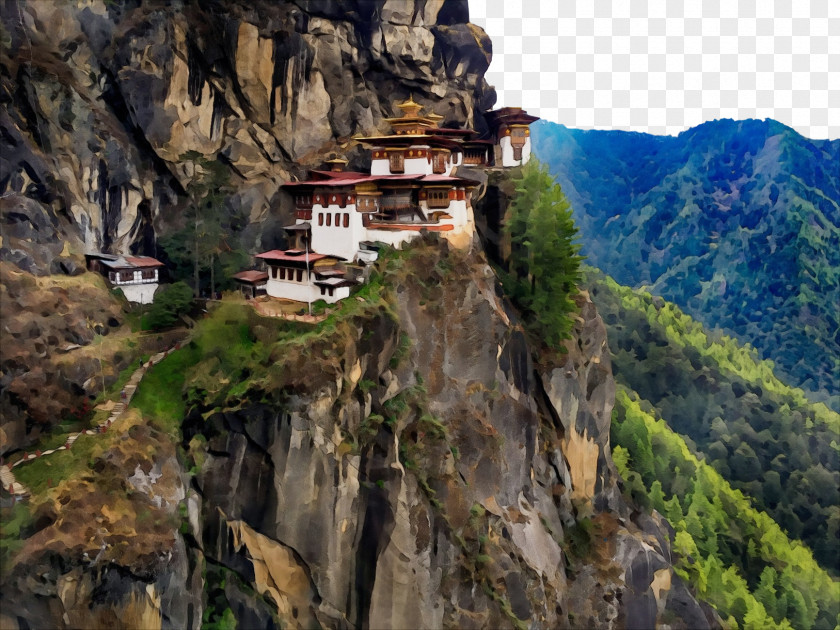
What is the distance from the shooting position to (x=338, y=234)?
40.9 m

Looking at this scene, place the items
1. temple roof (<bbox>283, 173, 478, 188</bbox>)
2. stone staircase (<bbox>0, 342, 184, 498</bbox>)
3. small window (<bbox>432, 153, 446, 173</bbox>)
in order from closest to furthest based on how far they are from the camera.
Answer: stone staircase (<bbox>0, 342, 184, 498</bbox>), temple roof (<bbox>283, 173, 478, 188</bbox>), small window (<bbox>432, 153, 446, 173</bbox>)

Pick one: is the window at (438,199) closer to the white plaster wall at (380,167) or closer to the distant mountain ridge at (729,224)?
the white plaster wall at (380,167)

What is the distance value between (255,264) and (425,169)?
13684 mm

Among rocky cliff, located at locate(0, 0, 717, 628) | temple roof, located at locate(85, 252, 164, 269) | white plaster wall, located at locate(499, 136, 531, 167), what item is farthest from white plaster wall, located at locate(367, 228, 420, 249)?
white plaster wall, located at locate(499, 136, 531, 167)

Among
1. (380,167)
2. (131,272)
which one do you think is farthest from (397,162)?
(131,272)

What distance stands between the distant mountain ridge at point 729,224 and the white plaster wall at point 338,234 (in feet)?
314

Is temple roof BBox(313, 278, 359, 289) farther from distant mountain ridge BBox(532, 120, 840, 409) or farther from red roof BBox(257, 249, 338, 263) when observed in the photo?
distant mountain ridge BBox(532, 120, 840, 409)

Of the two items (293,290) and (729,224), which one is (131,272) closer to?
(293,290)

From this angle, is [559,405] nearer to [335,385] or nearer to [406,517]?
[406,517]

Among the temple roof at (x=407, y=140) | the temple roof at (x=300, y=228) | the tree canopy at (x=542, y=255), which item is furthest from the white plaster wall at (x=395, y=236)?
the tree canopy at (x=542, y=255)

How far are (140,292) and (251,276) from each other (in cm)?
680

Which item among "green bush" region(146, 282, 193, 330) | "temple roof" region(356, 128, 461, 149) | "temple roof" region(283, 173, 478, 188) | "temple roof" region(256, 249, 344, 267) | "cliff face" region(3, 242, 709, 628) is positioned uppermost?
"temple roof" region(356, 128, 461, 149)

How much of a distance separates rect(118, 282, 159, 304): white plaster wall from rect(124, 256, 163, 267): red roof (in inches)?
51.1

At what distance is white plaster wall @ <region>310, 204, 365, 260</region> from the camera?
40281 mm
